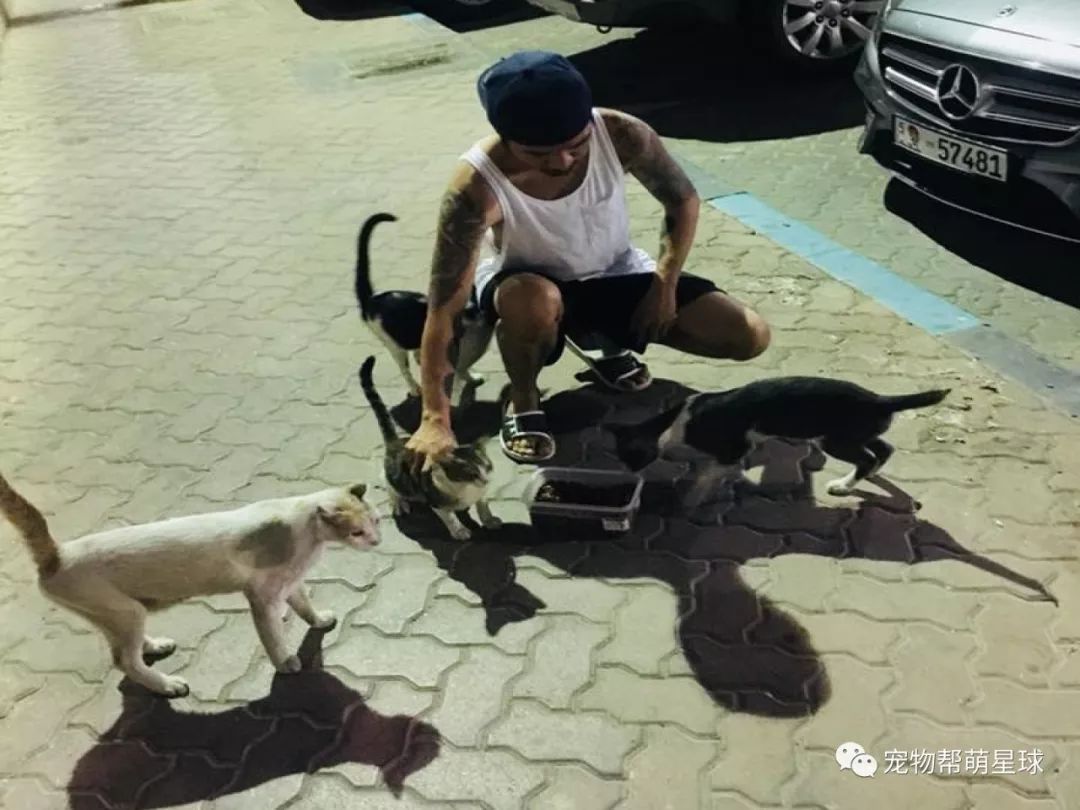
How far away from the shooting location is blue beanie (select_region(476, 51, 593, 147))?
299 cm

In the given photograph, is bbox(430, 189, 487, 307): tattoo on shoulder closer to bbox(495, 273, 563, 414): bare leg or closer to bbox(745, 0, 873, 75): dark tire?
bbox(495, 273, 563, 414): bare leg

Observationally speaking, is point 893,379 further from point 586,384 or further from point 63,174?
point 63,174

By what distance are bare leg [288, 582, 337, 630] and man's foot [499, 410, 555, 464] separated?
34.7 inches

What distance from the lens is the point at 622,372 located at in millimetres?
4102

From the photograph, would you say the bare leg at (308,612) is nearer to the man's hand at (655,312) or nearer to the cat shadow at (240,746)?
the cat shadow at (240,746)

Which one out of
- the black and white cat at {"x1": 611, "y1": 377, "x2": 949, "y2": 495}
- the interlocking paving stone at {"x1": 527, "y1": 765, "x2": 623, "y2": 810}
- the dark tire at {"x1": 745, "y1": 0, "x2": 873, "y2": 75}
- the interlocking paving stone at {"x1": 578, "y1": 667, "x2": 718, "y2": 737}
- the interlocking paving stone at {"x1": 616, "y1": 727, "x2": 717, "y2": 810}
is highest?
the dark tire at {"x1": 745, "y1": 0, "x2": 873, "y2": 75}

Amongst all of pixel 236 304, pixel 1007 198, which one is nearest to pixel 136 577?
pixel 236 304

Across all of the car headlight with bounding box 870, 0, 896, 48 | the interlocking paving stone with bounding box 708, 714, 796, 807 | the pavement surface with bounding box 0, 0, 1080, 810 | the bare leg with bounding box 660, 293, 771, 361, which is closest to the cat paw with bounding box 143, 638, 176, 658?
the pavement surface with bounding box 0, 0, 1080, 810

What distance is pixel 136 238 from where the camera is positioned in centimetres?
598

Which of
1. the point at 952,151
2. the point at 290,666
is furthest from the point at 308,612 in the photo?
the point at 952,151

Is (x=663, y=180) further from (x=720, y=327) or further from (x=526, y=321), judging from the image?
(x=526, y=321)

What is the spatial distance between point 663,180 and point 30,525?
7.35 ft

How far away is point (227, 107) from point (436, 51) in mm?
1828

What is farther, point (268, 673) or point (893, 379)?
point (893, 379)
